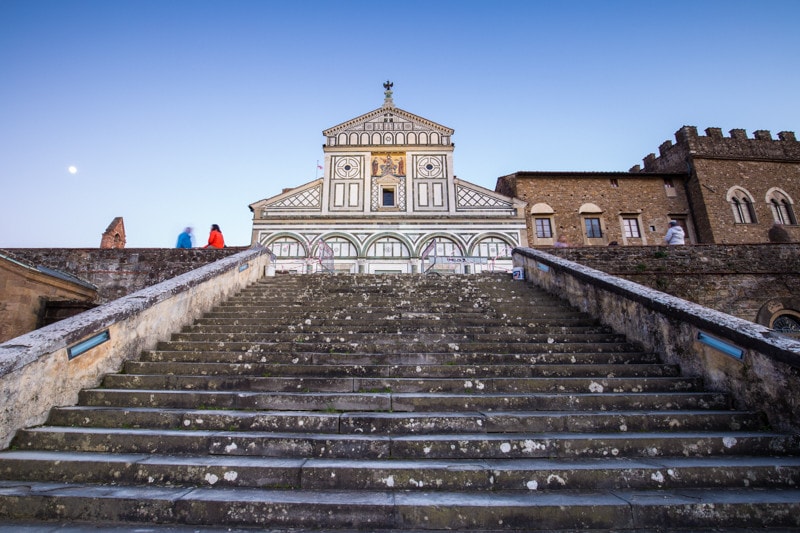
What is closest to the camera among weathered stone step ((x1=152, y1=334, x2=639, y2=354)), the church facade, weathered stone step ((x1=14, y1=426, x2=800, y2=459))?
weathered stone step ((x1=14, y1=426, x2=800, y2=459))

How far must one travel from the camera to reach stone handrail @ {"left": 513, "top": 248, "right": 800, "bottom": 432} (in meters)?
3.39

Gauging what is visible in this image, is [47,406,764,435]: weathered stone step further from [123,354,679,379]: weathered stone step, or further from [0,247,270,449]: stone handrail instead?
[123,354,679,379]: weathered stone step

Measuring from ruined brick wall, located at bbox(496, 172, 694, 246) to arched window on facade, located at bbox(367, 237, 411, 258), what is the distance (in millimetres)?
7069

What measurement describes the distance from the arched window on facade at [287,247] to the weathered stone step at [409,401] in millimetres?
14976

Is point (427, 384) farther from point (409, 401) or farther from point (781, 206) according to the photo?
point (781, 206)

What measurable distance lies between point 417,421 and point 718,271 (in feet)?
35.8

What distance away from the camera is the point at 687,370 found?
4.38 m

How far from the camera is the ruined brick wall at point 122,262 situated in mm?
10062

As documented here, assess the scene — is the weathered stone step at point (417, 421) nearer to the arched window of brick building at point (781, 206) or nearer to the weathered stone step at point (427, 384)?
the weathered stone step at point (427, 384)

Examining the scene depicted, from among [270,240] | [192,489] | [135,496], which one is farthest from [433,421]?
[270,240]

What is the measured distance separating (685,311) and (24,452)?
673 centimetres

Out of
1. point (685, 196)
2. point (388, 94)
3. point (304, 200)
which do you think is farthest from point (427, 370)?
point (685, 196)

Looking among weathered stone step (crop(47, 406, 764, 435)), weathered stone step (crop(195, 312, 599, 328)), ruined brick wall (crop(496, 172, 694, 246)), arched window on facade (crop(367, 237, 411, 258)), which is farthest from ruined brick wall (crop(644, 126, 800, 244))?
weathered stone step (crop(47, 406, 764, 435))

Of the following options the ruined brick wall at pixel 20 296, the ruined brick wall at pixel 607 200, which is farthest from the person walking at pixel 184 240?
the ruined brick wall at pixel 607 200
